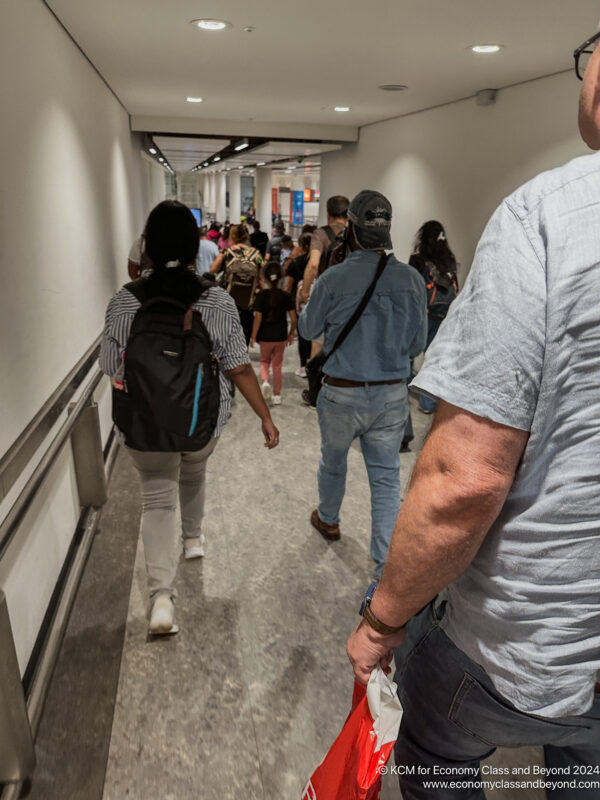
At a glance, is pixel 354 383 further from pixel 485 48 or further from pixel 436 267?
pixel 436 267

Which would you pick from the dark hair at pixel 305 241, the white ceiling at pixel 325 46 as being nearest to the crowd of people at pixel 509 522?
the white ceiling at pixel 325 46

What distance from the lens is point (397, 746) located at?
1.13 meters

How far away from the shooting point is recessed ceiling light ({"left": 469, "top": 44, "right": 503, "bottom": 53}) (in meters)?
3.45

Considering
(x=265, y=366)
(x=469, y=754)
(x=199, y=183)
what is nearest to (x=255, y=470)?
(x=265, y=366)

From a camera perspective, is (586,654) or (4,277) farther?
(4,277)

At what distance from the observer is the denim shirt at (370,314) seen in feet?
8.22

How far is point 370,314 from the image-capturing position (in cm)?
255

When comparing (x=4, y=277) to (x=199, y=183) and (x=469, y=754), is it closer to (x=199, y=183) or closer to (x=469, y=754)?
(x=469, y=754)

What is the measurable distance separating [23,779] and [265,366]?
422 cm

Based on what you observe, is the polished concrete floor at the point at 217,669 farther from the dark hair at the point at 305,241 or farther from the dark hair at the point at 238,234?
the dark hair at the point at 305,241

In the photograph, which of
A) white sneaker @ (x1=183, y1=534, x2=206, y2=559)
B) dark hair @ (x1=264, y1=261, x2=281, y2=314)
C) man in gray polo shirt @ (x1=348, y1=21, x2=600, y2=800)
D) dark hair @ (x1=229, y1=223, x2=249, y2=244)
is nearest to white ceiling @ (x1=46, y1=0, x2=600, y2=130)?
dark hair @ (x1=229, y1=223, x2=249, y2=244)

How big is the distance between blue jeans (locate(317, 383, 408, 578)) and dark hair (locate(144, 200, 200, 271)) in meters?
0.97

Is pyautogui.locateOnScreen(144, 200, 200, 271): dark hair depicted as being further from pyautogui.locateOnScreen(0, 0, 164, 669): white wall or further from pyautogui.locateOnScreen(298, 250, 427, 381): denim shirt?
pyautogui.locateOnScreen(298, 250, 427, 381): denim shirt

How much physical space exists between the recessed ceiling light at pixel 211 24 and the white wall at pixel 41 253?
0.76 meters
